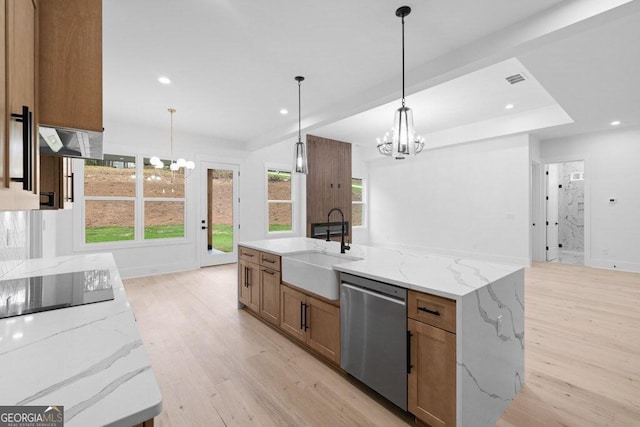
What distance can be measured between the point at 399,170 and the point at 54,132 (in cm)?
770

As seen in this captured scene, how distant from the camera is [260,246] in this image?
3242 mm

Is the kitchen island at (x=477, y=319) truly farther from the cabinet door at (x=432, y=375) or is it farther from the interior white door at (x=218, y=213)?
the interior white door at (x=218, y=213)

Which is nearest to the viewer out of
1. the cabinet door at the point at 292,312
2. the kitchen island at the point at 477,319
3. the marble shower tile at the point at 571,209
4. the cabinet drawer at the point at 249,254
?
the kitchen island at the point at 477,319

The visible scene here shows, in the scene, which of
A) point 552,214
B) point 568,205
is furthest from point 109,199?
point 568,205

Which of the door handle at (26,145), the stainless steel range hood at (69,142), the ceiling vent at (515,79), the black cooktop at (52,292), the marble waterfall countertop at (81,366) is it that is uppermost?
the ceiling vent at (515,79)

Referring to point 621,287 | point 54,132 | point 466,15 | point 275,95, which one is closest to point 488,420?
point 54,132

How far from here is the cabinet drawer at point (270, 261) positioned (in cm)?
287

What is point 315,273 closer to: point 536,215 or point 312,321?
point 312,321

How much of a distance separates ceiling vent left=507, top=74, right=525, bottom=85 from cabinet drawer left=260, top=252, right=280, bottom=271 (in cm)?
378

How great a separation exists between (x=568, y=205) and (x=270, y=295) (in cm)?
896

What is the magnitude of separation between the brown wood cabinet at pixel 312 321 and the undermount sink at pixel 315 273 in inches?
3.6

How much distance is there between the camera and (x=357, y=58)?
2.99 metres

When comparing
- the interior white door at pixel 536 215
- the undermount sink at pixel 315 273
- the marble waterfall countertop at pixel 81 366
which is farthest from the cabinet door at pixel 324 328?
the interior white door at pixel 536 215

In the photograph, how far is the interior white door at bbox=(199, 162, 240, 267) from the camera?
6.05 metres
